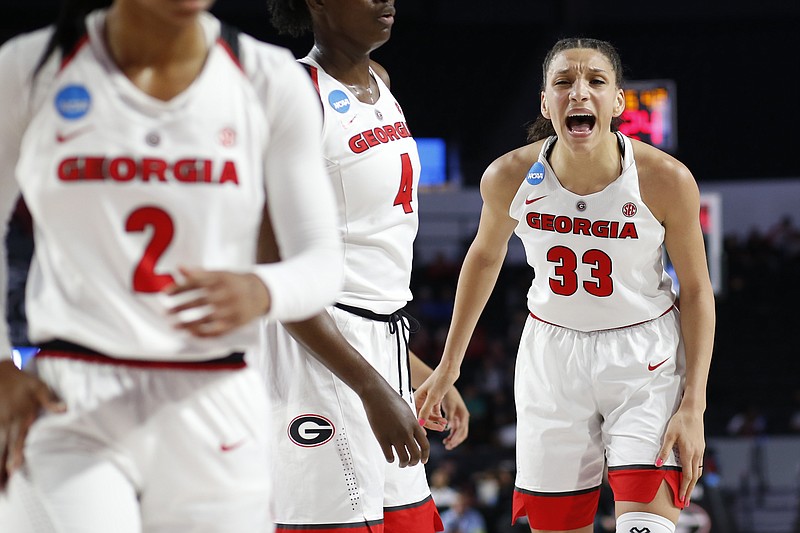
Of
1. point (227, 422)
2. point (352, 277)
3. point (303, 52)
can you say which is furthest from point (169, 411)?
point (303, 52)

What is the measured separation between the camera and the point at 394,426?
276 cm

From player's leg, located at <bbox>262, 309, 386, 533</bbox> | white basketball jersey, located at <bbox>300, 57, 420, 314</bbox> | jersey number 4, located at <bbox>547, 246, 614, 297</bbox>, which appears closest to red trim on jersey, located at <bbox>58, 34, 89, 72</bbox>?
white basketball jersey, located at <bbox>300, 57, 420, 314</bbox>

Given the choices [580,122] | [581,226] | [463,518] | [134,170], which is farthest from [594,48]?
[463,518]

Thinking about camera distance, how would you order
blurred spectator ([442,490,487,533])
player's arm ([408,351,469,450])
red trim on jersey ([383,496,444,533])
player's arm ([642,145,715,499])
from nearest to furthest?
red trim on jersey ([383,496,444,533]) → player's arm ([642,145,715,499]) → player's arm ([408,351,469,450]) → blurred spectator ([442,490,487,533])

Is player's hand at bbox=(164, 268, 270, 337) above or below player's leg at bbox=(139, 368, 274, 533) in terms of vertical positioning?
above

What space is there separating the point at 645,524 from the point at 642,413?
15.0 inches

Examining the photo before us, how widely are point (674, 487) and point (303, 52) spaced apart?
13.6 metres

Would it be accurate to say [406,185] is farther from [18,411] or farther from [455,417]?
[18,411]

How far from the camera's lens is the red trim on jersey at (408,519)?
3.29 meters

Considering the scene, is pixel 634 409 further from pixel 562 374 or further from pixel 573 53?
pixel 573 53

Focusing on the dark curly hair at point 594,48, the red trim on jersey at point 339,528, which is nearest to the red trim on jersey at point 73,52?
the red trim on jersey at point 339,528

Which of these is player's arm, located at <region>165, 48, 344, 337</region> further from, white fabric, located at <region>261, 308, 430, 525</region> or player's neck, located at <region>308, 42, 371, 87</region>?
player's neck, located at <region>308, 42, 371, 87</region>

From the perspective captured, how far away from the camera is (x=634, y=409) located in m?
3.72

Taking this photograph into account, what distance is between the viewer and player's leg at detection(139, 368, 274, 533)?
2016 mm
